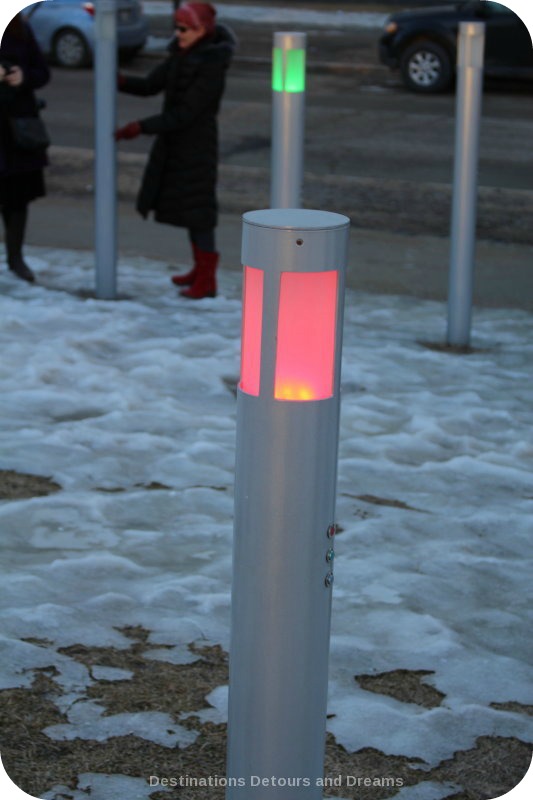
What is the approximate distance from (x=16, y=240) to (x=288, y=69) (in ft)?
7.23

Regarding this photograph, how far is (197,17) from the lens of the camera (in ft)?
23.3

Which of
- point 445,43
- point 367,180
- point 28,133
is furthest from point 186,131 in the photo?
point 445,43

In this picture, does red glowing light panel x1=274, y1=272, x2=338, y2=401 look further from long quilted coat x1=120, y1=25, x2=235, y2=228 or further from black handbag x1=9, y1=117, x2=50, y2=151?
black handbag x1=9, y1=117, x2=50, y2=151

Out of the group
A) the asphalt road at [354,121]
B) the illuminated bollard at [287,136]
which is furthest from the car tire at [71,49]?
the illuminated bollard at [287,136]

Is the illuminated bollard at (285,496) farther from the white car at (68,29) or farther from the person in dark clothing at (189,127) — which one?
the white car at (68,29)

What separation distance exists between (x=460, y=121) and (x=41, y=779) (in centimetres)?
418

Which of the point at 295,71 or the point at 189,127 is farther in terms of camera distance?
the point at 189,127

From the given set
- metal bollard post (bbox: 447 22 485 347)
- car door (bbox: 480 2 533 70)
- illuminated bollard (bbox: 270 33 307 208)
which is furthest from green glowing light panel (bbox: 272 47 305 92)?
car door (bbox: 480 2 533 70)

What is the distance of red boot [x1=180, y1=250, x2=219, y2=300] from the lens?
24.8 ft

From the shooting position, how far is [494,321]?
7.43 meters

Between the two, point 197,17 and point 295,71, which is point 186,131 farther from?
point 295,71

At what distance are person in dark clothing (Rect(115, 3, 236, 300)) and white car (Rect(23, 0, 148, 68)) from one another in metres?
11.4

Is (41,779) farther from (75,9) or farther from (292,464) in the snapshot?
(75,9)

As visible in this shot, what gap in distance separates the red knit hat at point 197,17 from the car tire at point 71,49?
11.6m
